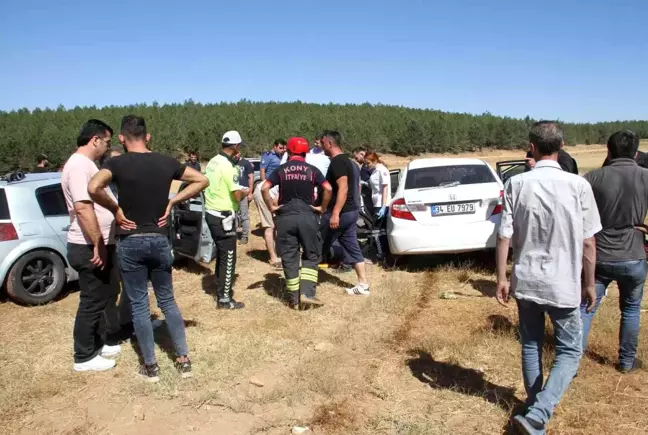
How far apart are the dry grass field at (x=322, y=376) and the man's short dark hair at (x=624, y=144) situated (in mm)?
1654

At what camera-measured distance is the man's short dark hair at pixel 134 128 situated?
391 cm

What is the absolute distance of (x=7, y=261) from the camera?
602 centimetres

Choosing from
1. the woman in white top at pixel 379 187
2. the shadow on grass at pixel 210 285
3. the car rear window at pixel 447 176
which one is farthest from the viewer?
the woman in white top at pixel 379 187

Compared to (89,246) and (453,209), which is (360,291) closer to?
(453,209)

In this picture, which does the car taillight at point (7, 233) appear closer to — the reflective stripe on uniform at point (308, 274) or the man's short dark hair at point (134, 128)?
the man's short dark hair at point (134, 128)

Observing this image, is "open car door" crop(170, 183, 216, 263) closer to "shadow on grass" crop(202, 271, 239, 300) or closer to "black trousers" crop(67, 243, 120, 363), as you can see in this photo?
"shadow on grass" crop(202, 271, 239, 300)

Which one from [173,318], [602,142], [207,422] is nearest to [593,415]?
[207,422]

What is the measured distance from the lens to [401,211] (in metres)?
6.94

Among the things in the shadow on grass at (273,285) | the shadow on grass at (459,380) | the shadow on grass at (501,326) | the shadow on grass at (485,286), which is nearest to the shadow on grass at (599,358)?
the shadow on grass at (501,326)

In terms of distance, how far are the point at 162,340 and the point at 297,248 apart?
167 cm

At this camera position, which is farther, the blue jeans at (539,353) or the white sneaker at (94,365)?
the white sneaker at (94,365)

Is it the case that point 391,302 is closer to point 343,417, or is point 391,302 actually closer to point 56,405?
point 343,417

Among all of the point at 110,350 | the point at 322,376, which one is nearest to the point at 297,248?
the point at 322,376

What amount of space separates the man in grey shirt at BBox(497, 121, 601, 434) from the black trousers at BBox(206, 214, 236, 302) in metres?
3.38
